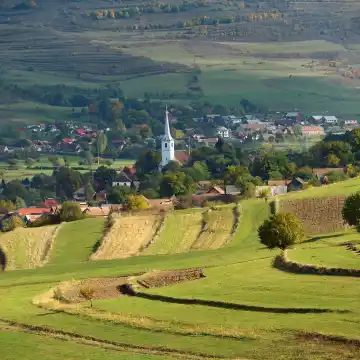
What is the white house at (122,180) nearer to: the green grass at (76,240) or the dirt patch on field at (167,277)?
the green grass at (76,240)

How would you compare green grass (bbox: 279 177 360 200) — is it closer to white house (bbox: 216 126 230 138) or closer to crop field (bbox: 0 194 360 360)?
crop field (bbox: 0 194 360 360)

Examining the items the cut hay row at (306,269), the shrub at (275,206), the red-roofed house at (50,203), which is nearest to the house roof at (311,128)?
the red-roofed house at (50,203)

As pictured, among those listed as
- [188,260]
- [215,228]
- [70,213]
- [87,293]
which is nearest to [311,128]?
[70,213]

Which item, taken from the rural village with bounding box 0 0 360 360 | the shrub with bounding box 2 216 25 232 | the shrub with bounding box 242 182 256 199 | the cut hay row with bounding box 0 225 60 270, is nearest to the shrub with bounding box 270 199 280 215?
the rural village with bounding box 0 0 360 360

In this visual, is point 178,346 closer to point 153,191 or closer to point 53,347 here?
point 53,347

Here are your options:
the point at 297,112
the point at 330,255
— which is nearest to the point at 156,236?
the point at 330,255

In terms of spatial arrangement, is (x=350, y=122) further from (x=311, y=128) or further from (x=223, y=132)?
(x=223, y=132)

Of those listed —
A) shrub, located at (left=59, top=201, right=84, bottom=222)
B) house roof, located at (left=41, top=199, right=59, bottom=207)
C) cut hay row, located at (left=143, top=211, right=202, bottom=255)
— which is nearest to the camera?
cut hay row, located at (left=143, top=211, right=202, bottom=255)
